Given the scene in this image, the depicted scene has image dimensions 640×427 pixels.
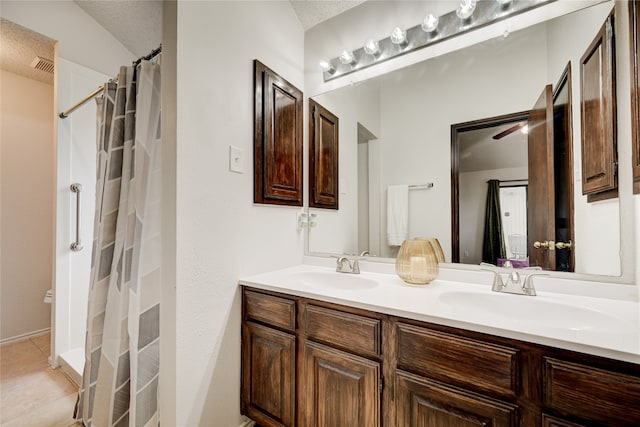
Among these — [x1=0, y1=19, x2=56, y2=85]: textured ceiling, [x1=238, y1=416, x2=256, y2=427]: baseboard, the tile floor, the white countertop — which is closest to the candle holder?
the white countertop

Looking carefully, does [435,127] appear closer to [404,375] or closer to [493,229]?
[493,229]

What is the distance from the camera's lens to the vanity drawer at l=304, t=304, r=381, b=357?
0.97 m

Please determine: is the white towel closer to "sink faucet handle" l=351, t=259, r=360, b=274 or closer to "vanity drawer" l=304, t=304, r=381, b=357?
"sink faucet handle" l=351, t=259, r=360, b=274

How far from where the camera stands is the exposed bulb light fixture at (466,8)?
132 cm

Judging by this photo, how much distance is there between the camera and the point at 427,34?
4.79 feet

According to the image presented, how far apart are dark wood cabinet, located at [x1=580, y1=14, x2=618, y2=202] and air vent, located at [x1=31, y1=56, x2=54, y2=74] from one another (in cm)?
367

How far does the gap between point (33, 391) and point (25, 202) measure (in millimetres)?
1727

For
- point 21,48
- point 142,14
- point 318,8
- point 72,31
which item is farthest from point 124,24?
point 318,8

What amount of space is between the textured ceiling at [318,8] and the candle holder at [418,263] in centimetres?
162

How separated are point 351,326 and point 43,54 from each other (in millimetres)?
3136

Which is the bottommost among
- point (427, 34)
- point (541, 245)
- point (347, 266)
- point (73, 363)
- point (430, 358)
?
point (73, 363)

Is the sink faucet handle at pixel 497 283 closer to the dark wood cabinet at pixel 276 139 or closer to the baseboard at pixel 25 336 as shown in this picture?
the dark wood cabinet at pixel 276 139

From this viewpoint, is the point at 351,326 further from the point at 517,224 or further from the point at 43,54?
the point at 43,54

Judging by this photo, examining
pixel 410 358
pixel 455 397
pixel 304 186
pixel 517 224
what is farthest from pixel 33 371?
pixel 517 224
